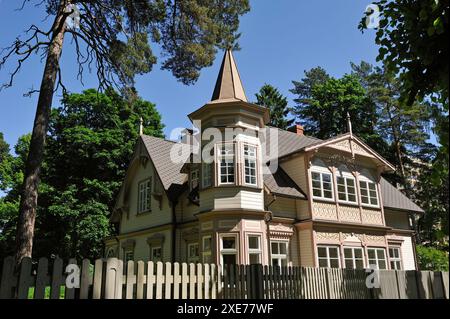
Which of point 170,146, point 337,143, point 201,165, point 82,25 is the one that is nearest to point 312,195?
point 337,143

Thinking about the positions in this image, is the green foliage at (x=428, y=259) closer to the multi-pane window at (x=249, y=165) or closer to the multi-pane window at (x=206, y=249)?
the multi-pane window at (x=249, y=165)

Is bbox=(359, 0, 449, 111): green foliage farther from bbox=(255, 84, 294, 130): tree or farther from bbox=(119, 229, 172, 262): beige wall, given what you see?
bbox=(255, 84, 294, 130): tree

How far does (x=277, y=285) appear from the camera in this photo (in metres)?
8.18

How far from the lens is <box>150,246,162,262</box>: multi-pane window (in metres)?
20.5

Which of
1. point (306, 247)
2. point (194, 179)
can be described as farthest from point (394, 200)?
point (194, 179)

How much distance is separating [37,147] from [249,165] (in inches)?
375

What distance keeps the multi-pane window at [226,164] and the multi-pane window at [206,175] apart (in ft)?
2.01
